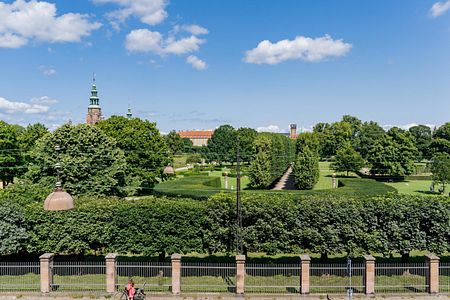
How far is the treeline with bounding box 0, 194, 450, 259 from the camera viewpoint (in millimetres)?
19109

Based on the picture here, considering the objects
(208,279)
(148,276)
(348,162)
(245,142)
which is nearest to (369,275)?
(208,279)

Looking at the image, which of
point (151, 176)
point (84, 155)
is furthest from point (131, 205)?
point (151, 176)

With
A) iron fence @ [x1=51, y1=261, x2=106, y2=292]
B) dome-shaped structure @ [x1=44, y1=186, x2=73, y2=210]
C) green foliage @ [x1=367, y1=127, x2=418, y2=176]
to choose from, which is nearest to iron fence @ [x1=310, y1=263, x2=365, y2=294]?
iron fence @ [x1=51, y1=261, x2=106, y2=292]

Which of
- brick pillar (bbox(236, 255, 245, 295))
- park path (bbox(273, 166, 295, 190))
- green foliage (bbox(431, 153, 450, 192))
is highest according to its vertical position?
green foliage (bbox(431, 153, 450, 192))

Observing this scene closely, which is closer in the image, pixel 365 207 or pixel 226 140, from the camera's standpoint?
pixel 365 207

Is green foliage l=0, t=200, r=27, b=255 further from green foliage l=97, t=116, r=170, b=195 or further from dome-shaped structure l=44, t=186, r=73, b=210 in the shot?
green foliage l=97, t=116, r=170, b=195

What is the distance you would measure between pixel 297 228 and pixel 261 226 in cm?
188

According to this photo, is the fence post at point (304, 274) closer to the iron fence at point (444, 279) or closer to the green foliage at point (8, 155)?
the iron fence at point (444, 279)

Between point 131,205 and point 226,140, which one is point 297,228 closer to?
point 131,205

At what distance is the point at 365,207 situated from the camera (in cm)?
1950

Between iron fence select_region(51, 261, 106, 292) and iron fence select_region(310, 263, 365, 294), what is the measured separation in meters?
10.8

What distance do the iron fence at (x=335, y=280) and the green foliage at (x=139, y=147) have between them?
81.3 ft

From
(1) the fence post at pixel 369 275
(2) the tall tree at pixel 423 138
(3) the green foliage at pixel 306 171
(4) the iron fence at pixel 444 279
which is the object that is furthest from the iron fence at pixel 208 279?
(2) the tall tree at pixel 423 138

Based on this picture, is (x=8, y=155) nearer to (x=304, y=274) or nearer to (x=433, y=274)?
(x=304, y=274)
